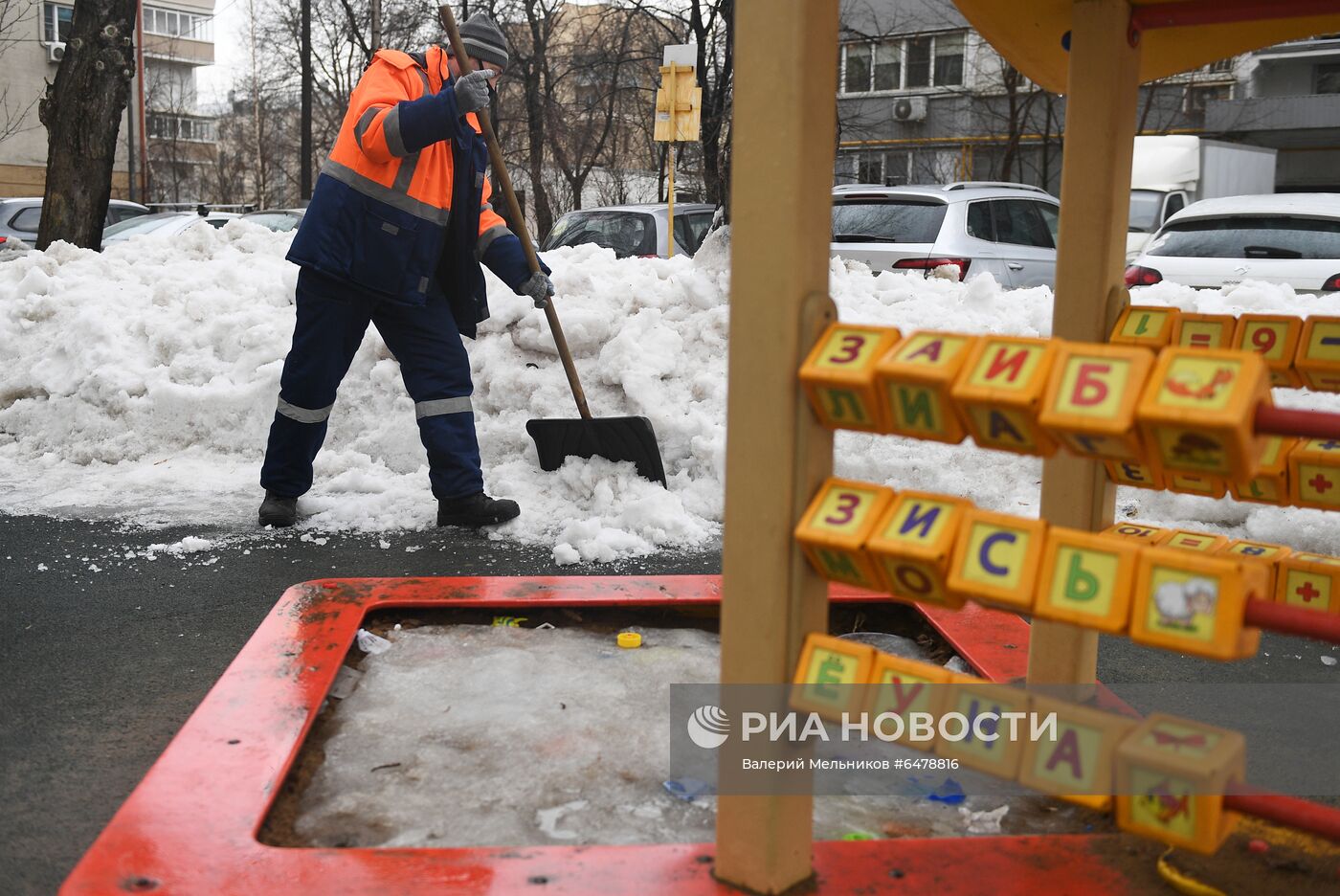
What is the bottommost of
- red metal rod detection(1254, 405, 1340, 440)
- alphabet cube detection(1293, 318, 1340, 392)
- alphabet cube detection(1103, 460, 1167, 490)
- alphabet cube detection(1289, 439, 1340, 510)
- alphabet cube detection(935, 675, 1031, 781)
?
alphabet cube detection(935, 675, 1031, 781)

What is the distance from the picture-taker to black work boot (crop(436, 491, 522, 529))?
474 centimetres

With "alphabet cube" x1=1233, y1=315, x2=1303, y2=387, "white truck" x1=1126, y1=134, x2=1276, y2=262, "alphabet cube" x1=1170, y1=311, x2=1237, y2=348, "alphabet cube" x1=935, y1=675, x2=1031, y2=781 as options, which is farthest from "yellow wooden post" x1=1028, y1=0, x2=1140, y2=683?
"white truck" x1=1126, y1=134, x2=1276, y2=262

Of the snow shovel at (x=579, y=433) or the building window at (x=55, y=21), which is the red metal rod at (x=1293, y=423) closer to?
the snow shovel at (x=579, y=433)

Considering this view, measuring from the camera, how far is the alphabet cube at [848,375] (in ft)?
4.96

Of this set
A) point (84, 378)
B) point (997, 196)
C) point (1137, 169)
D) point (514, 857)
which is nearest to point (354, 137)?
point (84, 378)

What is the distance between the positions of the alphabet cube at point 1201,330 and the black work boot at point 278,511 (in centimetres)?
358

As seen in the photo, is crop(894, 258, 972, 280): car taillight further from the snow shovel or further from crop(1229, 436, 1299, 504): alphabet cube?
crop(1229, 436, 1299, 504): alphabet cube

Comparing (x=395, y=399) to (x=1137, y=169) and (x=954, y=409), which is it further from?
(x=1137, y=169)

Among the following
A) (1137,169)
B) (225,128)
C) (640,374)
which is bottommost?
(640,374)

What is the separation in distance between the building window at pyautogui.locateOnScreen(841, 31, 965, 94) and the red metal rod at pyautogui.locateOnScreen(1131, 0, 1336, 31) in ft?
109

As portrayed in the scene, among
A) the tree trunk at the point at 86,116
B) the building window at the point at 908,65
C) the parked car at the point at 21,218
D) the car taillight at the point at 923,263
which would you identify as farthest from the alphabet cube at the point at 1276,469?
the building window at the point at 908,65

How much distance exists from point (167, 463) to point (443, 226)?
88.2 inches

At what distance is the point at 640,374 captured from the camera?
19.0ft

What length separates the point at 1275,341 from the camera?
6.86 feet
